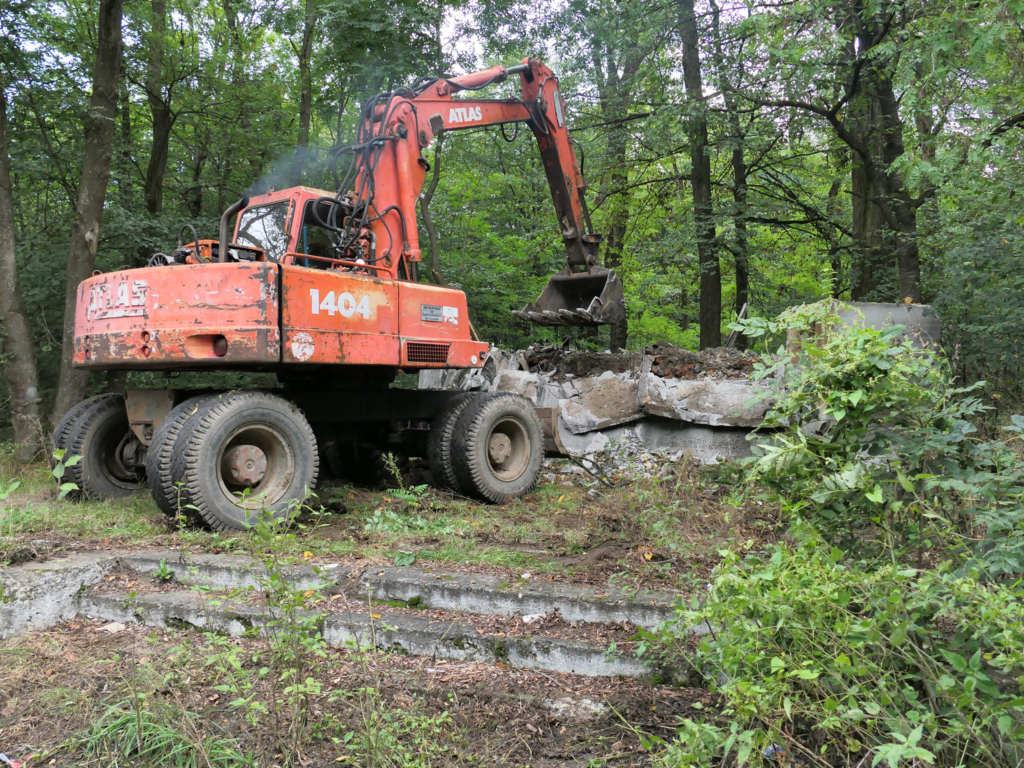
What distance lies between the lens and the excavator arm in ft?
22.2

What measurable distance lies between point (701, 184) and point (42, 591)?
10946 mm

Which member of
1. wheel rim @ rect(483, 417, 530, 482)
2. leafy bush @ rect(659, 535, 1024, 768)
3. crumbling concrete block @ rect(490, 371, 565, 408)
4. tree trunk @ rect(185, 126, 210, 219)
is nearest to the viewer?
leafy bush @ rect(659, 535, 1024, 768)

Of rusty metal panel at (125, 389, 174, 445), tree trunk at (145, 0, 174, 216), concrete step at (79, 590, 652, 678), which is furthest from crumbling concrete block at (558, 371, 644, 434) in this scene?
tree trunk at (145, 0, 174, 216)

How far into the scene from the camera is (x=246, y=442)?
556cm

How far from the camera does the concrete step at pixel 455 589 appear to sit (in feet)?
11.1

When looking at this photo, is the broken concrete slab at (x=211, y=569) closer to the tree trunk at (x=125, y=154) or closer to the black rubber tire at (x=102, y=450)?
the black rubber tire at (x=102, y=450)

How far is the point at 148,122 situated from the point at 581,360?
9940mm

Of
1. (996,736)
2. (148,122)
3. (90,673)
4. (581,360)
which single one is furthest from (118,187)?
(996,736)

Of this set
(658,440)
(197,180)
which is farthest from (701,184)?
(197,180)

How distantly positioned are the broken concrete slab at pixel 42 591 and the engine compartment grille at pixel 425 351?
3.06 metres

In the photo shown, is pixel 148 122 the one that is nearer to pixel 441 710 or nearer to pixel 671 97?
pixel 671 97

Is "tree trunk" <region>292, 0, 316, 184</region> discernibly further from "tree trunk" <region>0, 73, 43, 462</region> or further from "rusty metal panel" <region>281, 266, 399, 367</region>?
"rusty metal panel" <region>281, 266, 399, 367</region>

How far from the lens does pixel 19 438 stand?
853cm

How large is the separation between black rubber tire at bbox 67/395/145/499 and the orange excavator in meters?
0.02
